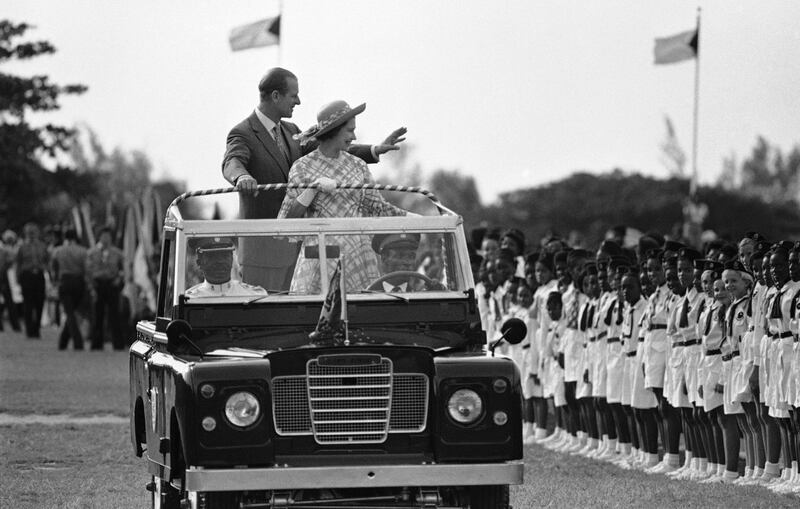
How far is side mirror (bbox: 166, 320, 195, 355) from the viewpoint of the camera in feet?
33.0

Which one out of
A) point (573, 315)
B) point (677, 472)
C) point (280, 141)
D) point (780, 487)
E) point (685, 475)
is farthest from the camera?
point (573, 315)

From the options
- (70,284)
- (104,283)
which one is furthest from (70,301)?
(104,283)

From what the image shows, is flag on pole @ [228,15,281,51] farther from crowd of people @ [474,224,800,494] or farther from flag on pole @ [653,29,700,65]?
crowd of people @ [474,224,800,494]

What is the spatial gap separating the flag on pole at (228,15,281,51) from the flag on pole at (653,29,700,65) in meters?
8.09

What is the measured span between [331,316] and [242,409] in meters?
0.80

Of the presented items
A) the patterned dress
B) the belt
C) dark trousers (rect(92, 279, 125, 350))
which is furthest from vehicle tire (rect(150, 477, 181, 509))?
dark trousers (rect(92, 279, 125, 350))

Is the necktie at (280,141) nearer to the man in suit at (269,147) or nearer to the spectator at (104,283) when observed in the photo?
the man in suit at (269,147)

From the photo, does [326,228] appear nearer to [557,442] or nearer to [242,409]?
[242,409]

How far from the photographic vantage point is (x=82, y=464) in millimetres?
16219

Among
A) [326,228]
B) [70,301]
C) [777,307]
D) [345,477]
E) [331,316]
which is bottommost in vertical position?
[70,301]

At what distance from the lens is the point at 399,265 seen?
435 inches

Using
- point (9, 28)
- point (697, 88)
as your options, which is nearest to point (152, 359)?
point (697, 88)

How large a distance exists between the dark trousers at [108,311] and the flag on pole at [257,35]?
6800 mm

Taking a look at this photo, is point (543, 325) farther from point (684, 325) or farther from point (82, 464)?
point (82, 464)
